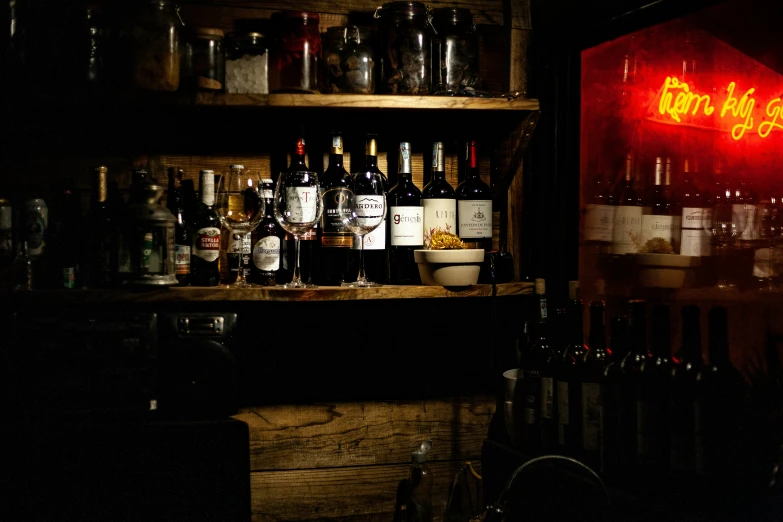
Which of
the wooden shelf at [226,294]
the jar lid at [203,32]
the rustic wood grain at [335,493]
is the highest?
the jar lid at [203,32]

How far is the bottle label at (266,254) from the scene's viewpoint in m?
1.57

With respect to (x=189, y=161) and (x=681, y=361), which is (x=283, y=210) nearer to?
(x=189, y=161)

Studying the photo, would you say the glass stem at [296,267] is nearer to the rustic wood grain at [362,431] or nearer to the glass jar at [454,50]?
the rustic wood grain at [362,431]

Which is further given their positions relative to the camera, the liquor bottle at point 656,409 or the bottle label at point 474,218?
the bottle label at point 474,218

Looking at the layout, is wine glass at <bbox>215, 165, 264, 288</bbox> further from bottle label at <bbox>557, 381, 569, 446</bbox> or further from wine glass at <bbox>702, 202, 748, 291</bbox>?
wine glass at <bbox>702, 202, 748, 291</bbox>

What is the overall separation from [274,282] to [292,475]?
56 cm

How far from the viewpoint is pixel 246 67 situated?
1.52m

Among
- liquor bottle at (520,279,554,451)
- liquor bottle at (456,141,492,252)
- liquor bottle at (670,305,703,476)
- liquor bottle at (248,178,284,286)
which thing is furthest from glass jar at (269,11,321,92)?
liquor bottle at (670,305,703,476)

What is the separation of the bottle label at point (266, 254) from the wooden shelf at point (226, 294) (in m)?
0.10

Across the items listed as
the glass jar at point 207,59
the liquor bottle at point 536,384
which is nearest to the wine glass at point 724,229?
the liquor bottle at point 536,384

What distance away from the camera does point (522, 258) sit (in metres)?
1.78

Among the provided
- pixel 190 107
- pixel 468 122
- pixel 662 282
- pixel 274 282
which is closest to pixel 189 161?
pixel 190 107

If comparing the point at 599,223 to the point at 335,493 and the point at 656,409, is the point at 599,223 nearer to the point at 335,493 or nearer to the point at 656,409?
the point at 656,409

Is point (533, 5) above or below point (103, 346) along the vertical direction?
above
